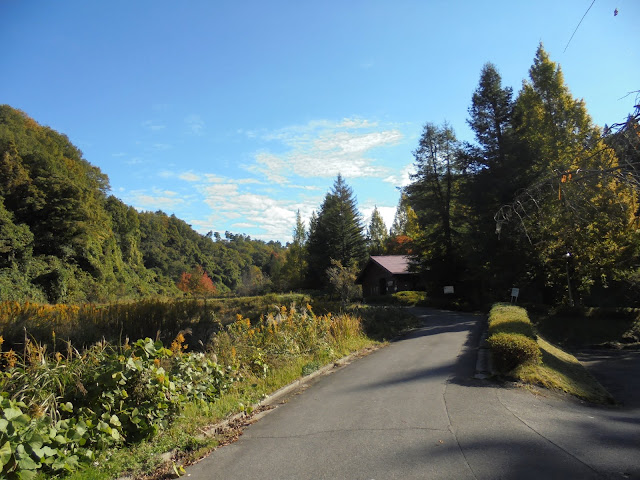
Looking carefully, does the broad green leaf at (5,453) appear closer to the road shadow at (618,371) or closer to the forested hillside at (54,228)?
the road shadow at (618,371)

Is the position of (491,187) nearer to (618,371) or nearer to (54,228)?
(618,371)

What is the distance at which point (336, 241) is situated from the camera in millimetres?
55969

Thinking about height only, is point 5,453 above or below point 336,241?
below

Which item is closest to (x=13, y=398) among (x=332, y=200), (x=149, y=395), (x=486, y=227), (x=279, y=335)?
(x=149, y=395)

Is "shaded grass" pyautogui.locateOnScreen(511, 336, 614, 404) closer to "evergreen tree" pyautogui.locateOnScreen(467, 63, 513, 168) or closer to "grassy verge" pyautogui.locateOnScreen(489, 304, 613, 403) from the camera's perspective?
"grassy verge" pyautogui.locateOnScreen(489, 304, 613, 403)

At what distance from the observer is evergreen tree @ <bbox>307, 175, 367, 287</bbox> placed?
5556cm

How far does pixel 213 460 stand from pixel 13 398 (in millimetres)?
2355

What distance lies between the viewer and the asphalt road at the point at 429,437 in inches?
175

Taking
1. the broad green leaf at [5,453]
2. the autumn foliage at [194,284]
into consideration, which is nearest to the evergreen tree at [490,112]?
the broad green leaf at [5,453]

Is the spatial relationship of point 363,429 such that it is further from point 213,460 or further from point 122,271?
point 122,271

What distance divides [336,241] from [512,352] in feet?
153

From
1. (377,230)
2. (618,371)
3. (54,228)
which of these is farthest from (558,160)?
(377,230)

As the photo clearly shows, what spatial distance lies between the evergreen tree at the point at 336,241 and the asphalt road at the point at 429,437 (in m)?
45.9

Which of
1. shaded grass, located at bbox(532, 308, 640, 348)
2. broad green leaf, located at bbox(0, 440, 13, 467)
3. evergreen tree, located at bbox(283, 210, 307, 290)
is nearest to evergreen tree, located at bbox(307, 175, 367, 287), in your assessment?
evergreen tree, located at bbox(283, 210, 307, 290)
